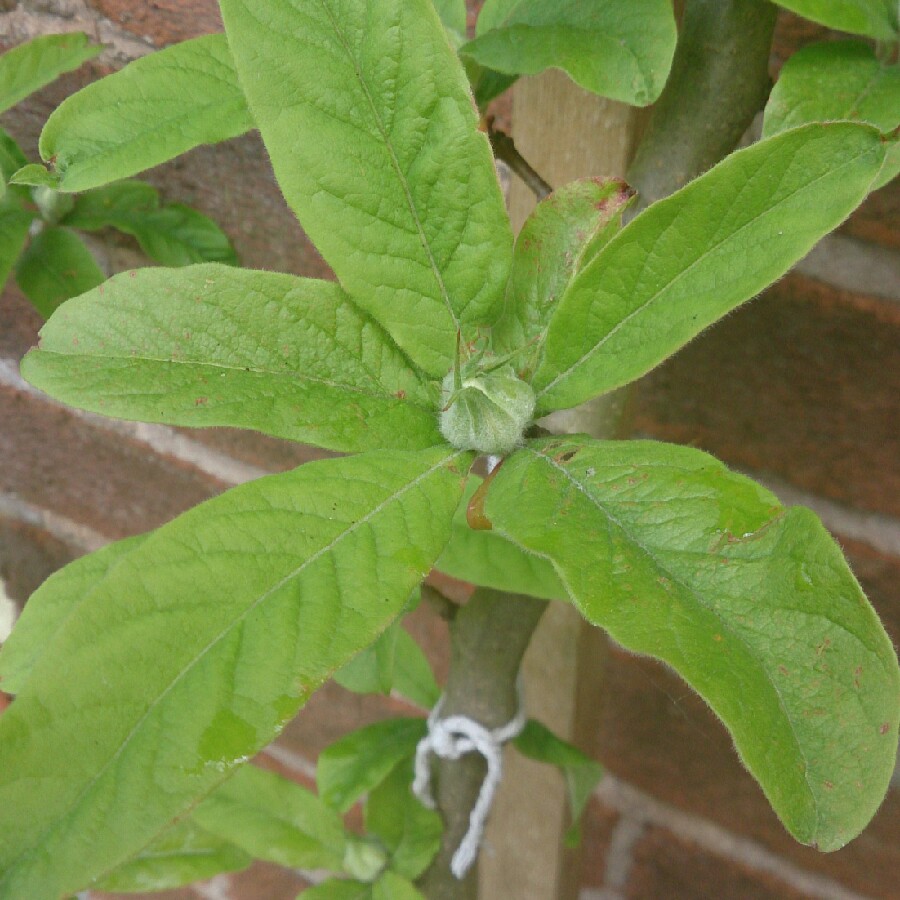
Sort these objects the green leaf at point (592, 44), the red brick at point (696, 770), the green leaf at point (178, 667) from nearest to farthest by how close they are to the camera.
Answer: the green leaf at point (178, 667) → the green leaf at point (592, 44) → the red brick at point (696, 770)

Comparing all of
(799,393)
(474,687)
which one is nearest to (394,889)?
(474,687)

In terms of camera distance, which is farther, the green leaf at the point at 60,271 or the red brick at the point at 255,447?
the red brick at the point at 255,447

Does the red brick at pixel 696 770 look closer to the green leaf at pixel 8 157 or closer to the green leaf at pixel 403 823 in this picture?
the green leaf at pixel 403 823

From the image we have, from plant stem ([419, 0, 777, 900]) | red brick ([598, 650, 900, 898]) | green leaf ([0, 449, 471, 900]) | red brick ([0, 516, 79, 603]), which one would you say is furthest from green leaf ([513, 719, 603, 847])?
red brick ([0, 516, 79, 603])

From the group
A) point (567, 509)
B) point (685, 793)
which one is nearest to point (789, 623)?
point (567, 509)

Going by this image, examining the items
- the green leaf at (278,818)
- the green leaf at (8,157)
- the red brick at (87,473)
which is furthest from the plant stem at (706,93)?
the red brick at (87,473)

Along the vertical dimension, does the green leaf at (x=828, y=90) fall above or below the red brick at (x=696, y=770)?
above

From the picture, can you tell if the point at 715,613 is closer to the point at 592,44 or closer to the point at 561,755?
the point at 592,44
